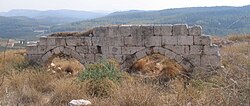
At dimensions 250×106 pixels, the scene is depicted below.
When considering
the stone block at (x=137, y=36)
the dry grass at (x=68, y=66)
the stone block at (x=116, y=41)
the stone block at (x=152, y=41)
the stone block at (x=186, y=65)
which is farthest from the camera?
the dry grass at (x=68, y=66)

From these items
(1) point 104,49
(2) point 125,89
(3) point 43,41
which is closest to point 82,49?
(1) point 104,49

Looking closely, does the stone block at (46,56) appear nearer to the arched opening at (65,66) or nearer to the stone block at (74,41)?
the arched opening at (65,66)

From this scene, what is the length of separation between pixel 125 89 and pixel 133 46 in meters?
6.01

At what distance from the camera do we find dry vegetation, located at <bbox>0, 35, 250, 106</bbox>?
5301 millimetres

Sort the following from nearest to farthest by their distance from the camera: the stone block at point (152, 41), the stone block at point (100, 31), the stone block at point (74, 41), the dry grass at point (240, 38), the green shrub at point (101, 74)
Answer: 1. the green shrub at point (101, 74)
2. the stone block at point (152, 41)
3. the stone block at point (100, 31)
4. the stone block at point (74, 41)
5. the dry grass at point (240, 38)

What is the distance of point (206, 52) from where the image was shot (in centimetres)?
1226

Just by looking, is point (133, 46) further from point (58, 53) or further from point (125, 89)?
point (125, 89)

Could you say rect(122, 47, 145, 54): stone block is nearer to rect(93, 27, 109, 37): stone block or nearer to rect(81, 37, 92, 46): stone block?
rect(93, 27, 109, 37): stone block

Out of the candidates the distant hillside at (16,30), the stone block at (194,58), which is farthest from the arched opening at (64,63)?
the distant hillside at (16,30)

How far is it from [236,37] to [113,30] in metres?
8.86

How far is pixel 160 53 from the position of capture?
497 inches

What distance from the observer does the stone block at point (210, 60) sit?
39.7 ft

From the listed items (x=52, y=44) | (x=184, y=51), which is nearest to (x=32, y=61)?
(x=52, y=44)

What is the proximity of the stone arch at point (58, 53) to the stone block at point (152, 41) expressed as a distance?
91.3 inches
